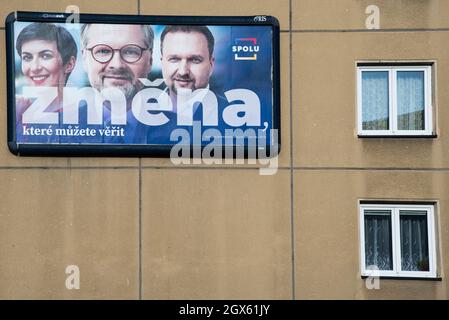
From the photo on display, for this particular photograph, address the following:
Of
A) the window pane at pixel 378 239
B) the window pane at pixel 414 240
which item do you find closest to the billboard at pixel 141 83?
the window pane at pixel 378 239

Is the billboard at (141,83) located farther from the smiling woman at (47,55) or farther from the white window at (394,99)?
the white window at (394,99)

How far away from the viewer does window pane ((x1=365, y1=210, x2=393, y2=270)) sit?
35.4 ft

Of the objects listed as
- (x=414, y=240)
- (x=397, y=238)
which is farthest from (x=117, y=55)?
(x=414, y=240)

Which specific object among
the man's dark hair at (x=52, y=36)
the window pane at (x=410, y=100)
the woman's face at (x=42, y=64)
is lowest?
the window pane at (x=410, y=100)

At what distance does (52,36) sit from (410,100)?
15.6 ft

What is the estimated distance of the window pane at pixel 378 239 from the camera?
10.8m

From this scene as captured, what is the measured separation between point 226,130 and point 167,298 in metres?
2.27

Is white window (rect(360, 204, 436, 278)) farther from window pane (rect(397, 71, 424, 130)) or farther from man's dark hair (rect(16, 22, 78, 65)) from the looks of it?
man's dark hair (rect(16, 22, 78, 65))

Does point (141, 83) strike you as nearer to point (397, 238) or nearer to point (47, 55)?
point (47, 55)

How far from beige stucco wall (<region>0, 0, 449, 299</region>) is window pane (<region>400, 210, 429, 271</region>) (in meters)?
0.22

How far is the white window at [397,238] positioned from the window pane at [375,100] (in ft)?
3.54

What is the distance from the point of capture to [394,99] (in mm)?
10992

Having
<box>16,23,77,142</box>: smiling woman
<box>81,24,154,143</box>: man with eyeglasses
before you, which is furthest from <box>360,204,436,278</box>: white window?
<box>16,23,77,142</box>: smiling woman
